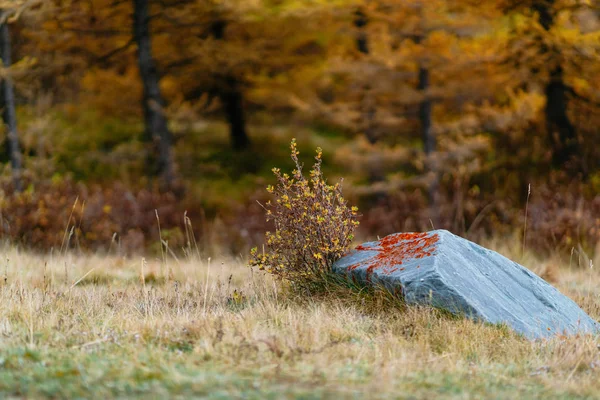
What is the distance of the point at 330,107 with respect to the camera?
14.8 meters

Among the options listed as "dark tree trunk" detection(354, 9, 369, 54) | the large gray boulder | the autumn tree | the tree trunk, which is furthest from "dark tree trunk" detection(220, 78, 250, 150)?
the large gray boulder

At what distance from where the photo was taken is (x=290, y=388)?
3.24 metres

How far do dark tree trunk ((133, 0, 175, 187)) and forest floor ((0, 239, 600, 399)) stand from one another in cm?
964

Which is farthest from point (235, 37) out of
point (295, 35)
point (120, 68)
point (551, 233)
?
point (551, 233)

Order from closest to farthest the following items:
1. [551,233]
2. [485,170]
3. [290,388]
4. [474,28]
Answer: [290,388], [551,233], [474,28], [485,170]

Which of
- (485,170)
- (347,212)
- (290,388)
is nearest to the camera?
(290,388)

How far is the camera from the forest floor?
10.8 feet

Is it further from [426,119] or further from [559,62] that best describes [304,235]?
[559,62]

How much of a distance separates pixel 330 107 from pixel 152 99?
3.85 meters

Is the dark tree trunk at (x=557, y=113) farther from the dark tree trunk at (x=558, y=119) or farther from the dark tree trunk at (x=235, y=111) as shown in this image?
the dark tree trunk at (x=235, y=111)

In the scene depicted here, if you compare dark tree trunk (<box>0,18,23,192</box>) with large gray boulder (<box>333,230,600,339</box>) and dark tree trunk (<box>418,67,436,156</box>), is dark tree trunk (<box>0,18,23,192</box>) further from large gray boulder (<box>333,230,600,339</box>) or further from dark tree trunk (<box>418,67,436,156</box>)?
large gray boulder (<box>333,230,600,339</box>)

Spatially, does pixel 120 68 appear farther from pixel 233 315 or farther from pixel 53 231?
pixel 233 315

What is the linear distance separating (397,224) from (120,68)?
1023 cm

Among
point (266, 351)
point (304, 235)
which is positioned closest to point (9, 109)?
point (304, 235)
